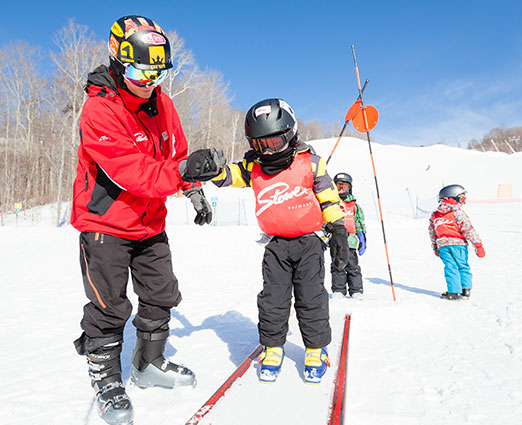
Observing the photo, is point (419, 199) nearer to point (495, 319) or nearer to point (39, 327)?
point (495, 319)

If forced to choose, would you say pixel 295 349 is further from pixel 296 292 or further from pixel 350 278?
pixel 350 278

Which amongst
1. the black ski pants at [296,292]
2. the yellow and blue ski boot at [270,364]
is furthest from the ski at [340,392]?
the yellow and blue ski boot at [270,364]

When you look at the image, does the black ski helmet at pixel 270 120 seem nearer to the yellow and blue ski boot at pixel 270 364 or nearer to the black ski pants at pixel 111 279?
the black ski pants at pixel 111 279

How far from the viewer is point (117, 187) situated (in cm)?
208

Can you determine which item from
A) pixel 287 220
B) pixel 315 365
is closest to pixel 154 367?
pixel 315 365

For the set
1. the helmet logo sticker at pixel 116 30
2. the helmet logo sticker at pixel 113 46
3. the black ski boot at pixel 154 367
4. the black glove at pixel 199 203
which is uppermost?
the helmet logo sticker at pixel 116 30

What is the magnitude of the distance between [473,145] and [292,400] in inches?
3992

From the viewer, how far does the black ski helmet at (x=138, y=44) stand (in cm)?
202

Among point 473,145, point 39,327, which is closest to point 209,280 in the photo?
point 39,327

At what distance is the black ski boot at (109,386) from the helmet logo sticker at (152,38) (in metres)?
1.83

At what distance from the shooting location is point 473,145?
3418 inches

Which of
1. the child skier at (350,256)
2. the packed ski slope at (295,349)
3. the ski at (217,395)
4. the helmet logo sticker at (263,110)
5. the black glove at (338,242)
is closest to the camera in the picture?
the ski at (217,395)

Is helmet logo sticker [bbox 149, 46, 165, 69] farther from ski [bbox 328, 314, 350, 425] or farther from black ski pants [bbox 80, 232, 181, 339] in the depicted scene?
ski [bbox 328, 314, 350, 425]

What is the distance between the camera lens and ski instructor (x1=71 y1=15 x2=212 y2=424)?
1975 mm
